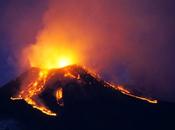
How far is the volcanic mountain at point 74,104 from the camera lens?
7069 cm

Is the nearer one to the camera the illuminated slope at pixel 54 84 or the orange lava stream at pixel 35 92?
the orange lava stream at pixel 35 92

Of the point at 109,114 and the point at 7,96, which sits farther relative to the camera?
the point at 7,96

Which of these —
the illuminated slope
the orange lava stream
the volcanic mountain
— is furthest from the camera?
the illuminated slope

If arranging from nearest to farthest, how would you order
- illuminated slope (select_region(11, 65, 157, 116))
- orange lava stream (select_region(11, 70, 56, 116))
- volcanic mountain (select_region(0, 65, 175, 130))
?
volcanic mountain (select_region(0, 65, 175, 130))
orange lava stream (select_region(11, 70, 56, 116))
illuminated slope (select_region(11, 65, 157, 116))

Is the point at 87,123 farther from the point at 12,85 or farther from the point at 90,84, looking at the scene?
the point at 12,85

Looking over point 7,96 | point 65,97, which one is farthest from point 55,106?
point 7,96

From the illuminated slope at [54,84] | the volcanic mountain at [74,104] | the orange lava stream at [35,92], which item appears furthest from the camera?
the illuminated slope at [54,84]

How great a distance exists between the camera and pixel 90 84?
257 ft

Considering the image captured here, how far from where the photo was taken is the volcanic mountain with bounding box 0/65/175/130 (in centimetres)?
7069

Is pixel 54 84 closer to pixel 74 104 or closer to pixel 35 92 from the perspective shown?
pixel 35 92

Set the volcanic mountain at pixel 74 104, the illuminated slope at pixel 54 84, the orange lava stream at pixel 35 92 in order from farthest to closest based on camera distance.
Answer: the illuminated slope at pixel 54 84, the orange lava stream at pixel 35 92, the volcanic mountain at pixel 74 104

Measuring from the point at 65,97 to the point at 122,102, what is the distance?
23.2ft

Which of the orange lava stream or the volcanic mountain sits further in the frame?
the orange lava stream

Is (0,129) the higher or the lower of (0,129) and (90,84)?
the lower
